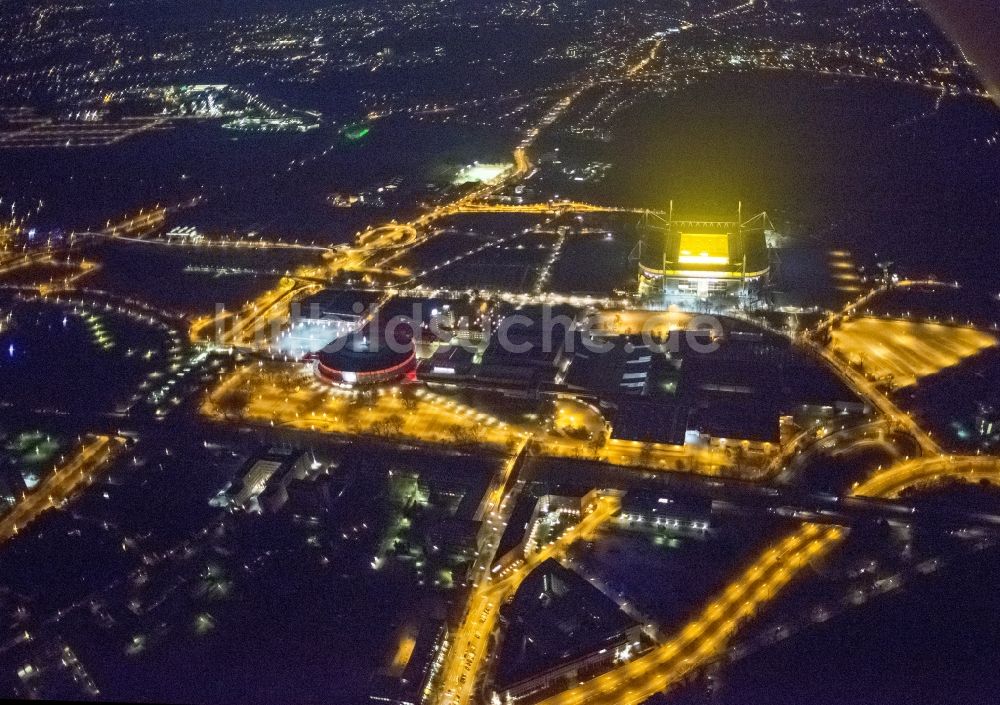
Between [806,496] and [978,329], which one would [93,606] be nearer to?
[806,496]

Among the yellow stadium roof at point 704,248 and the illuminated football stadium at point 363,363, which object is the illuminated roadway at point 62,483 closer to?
the illuminated football stadium at point 363,363

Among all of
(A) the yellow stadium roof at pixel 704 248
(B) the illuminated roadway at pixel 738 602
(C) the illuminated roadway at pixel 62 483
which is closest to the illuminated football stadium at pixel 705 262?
(A) the yellow stadium roof at pixel 704 248

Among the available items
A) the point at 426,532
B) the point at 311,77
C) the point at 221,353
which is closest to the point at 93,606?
the point at 426,532

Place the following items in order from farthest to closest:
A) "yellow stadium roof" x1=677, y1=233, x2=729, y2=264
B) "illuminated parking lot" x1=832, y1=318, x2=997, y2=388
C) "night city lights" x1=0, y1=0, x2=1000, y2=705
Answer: "yellow stadium roof" x1=677, y1=233, x2=729, y2=264 < "illuminated parking lot" x1=832, y1=318, x2=997, y2=388 < "night city lights" x1=0, y1=0, x2=1000, y2=705

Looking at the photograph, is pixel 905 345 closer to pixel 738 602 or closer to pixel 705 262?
pixel 705 262

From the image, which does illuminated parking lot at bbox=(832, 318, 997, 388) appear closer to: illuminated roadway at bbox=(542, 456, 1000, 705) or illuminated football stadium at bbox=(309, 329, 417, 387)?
illuminated roadway at bbox=(542, 456, 1000, 705)

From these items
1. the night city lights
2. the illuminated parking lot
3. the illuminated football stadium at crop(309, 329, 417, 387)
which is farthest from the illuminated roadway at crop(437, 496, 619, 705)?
the illuminated parking lot
